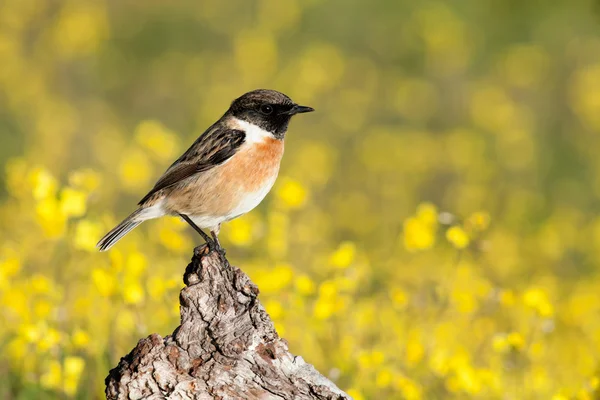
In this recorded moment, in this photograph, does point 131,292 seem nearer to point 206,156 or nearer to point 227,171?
point 227,171

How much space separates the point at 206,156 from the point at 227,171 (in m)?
0.22

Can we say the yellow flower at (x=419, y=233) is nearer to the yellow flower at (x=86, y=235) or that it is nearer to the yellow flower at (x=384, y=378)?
the yellow flower at (x=384, y=378)

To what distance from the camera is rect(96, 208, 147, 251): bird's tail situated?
19.9 ft

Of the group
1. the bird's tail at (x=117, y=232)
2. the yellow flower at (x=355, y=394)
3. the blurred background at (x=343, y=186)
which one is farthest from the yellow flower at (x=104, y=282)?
the yellow flower at (x=355, y=394)

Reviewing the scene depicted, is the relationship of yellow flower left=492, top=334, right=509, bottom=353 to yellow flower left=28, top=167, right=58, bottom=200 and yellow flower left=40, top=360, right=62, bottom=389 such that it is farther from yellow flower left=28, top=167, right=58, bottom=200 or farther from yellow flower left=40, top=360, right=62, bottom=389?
yellow flower left=28, top=167, right=58, bottom=200

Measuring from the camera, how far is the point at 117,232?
6121mm

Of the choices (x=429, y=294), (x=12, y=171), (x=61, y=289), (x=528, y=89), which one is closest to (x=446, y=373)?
(x=429, y=294)

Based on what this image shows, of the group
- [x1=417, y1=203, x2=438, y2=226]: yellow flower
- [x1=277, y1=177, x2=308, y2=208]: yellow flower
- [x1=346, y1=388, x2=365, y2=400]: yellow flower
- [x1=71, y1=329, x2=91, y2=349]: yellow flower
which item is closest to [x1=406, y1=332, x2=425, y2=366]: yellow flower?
[x1=346, y1=388, x2=365, y2=400]: yellow flower

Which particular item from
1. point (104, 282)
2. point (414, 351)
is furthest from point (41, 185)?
point (414, 351)

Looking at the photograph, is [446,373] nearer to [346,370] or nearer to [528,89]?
[346,370]

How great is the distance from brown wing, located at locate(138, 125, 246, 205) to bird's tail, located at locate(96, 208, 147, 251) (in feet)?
0.31

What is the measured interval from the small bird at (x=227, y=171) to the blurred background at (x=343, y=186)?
0.23 metres

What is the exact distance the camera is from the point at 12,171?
6.29 metres

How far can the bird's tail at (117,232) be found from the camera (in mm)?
6050
